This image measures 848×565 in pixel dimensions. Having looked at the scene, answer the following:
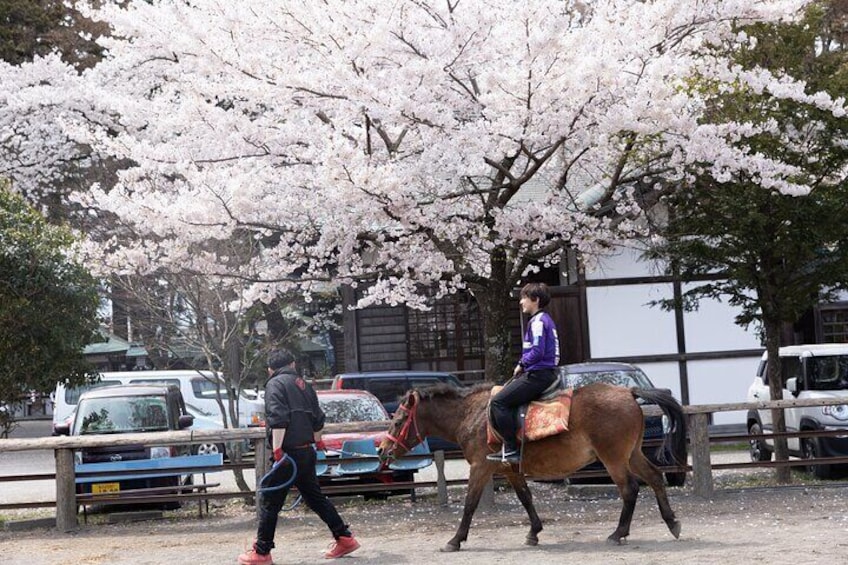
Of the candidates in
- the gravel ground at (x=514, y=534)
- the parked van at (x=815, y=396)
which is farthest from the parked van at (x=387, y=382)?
the gravel ground at (x=514, y=534)

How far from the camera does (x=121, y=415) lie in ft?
54.6

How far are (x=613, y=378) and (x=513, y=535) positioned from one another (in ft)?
20.5

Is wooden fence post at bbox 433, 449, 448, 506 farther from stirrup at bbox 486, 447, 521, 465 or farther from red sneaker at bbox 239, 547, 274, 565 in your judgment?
red sneaker at bbox 239, 547, 274, 565

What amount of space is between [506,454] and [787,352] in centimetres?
899

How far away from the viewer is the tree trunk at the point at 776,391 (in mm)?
15195

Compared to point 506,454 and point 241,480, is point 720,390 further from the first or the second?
point 506,454

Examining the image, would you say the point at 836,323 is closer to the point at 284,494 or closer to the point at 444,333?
the point at 444,333

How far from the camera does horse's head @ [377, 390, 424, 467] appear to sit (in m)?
10.7

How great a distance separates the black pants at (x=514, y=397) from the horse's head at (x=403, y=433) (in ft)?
2.93

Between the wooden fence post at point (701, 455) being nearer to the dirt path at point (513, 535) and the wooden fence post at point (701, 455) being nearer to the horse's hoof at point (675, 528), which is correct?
the dirt path at point (513, 535)

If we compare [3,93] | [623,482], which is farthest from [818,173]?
[3,93]

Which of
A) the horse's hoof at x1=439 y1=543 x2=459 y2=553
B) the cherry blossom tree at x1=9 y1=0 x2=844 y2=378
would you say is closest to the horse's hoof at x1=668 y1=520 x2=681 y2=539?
→ the horse's hoof at x1=439 y1=543 x2=459 y2=553

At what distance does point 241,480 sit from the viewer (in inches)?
611

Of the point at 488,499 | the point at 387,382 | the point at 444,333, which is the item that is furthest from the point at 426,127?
the point at 444,333
